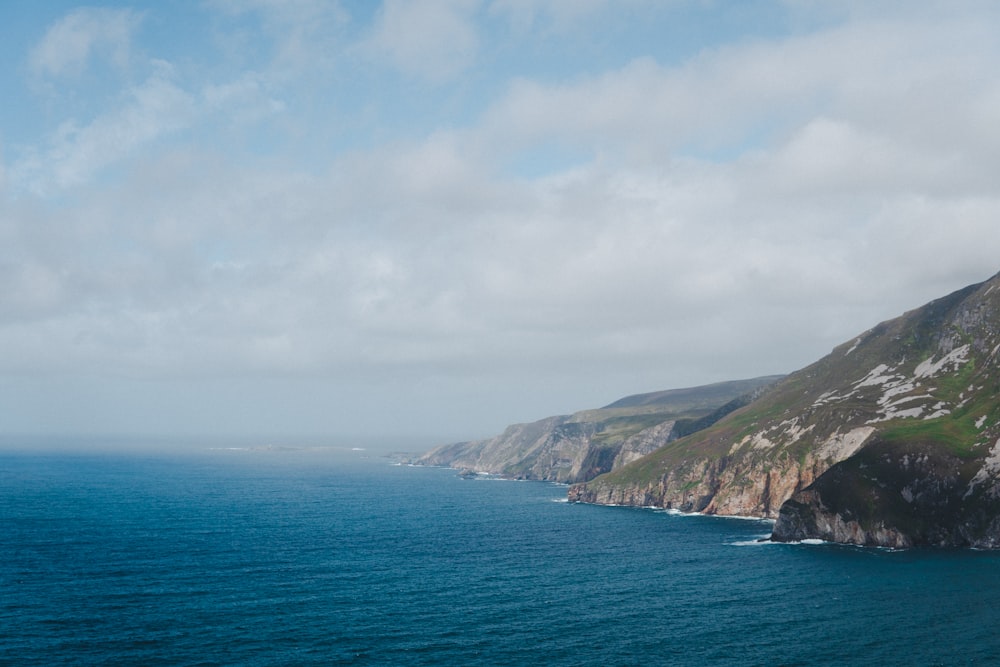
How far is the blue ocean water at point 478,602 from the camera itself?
9181 cm

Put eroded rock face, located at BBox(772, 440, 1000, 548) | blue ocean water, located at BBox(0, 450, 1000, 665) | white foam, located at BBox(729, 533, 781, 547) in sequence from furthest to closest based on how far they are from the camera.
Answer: white foam, located at BBox(729, 533, 781, 547) < eroded rock face, located at BBox(772, 440, 1000, 548) < blue ocean water, located at BBox(0, 450, 1000, 665)

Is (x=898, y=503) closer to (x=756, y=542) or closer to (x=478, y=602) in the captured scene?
(x=756, y=542)

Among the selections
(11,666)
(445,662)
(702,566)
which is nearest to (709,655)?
(445,662)

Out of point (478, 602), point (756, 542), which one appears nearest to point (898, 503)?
point (756, 542)

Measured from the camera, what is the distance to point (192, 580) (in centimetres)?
12875

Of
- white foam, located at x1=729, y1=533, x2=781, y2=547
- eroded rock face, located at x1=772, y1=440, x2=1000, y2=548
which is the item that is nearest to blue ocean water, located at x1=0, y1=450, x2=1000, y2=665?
white foam, located at x1=729, y1=533, x2=781, y2=547

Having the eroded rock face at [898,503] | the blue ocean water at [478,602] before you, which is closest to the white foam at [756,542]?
the blue ocean water at [478,602]

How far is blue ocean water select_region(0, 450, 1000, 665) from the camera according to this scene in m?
91.8

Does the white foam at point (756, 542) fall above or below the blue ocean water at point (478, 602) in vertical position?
below

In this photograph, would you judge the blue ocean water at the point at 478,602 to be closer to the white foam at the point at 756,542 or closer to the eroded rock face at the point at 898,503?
the white foam at the point at 756,542

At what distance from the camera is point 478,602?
116875 mm

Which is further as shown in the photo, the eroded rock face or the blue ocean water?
the eroded rock face

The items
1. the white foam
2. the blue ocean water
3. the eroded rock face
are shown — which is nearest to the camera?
the blue ocean water

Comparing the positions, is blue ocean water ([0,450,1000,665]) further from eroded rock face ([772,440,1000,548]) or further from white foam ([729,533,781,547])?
eroded rock face ([772,440,1000,548])
